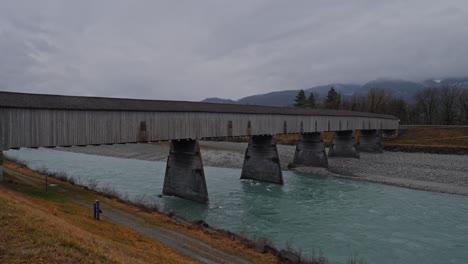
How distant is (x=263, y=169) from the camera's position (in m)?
29.6

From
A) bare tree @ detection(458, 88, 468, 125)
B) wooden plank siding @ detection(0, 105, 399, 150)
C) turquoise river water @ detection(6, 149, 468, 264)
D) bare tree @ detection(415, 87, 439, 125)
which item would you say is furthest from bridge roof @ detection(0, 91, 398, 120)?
bare tree @ detection(415, 87, 439, 125)

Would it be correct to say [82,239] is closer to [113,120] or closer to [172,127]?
[113,120]

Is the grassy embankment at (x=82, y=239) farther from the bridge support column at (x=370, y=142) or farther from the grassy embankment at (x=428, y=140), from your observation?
the grassy embankment at (x=428, y=140)

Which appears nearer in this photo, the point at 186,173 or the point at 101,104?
the point at 101,104

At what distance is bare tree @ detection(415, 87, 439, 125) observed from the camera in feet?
252

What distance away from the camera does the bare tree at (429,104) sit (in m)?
76.8

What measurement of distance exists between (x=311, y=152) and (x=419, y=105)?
57.9m

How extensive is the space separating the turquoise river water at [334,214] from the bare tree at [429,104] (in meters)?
58.5

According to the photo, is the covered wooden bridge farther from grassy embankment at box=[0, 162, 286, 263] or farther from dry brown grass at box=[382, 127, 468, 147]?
dry brown grass at box=[382, 127, 468, 147]

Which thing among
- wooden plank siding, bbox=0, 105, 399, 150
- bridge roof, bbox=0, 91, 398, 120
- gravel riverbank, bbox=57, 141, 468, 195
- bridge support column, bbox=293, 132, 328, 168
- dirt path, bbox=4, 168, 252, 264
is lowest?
gravel riverbank, bbox=57, 141, 468, 195

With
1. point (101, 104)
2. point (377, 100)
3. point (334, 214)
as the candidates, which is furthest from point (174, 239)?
point (377, 100)

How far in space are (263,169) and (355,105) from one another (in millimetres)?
57285

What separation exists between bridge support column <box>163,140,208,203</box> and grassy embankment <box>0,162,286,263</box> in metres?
6.24

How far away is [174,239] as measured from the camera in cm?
1216
